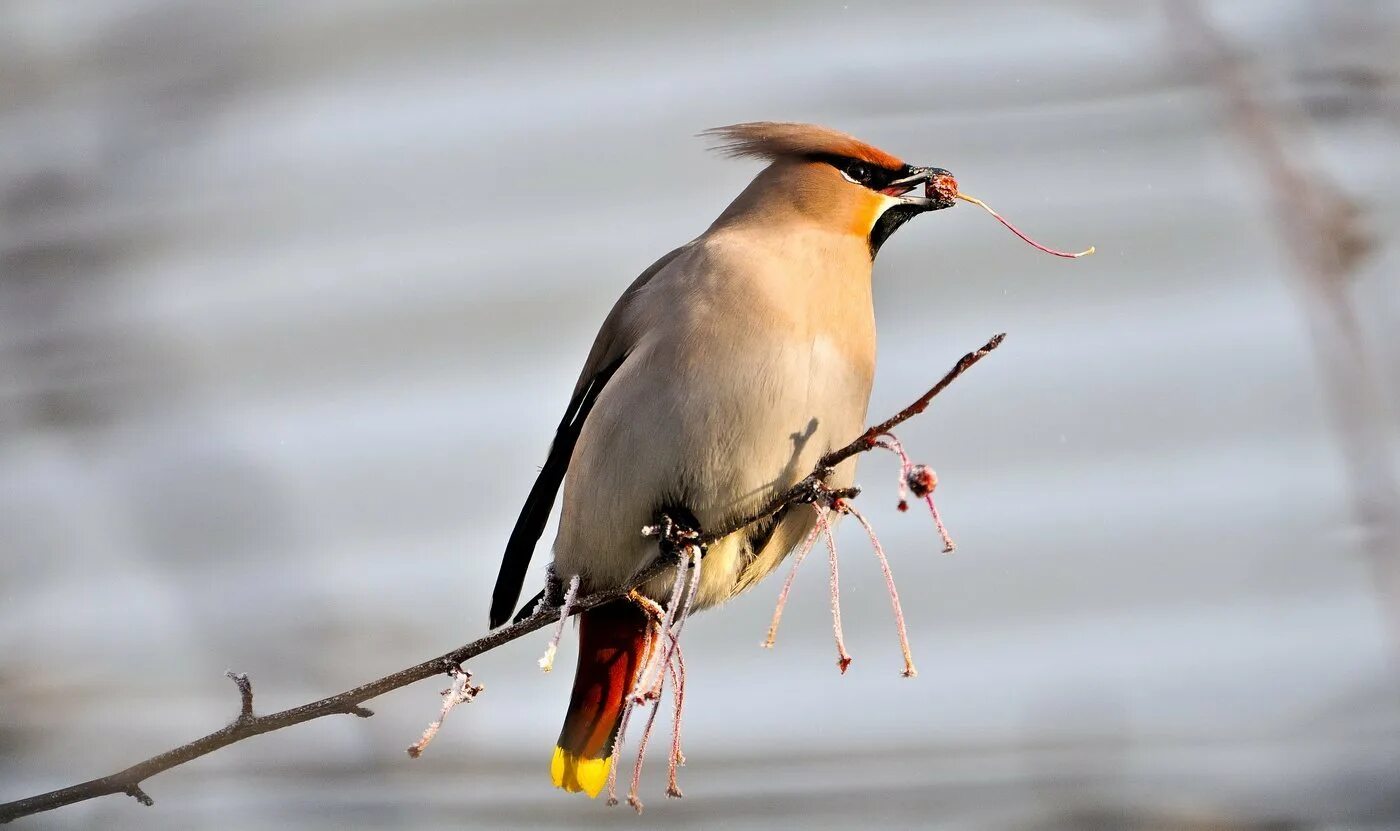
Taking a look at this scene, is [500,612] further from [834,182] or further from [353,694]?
[834,182]

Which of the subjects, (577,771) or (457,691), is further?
(577,771)

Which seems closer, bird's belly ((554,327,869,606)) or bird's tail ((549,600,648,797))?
bird's belly ((554,327,869,606))

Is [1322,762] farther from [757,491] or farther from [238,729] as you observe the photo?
[238,729]

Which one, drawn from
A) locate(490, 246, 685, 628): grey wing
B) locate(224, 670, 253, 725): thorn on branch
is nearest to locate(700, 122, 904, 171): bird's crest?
locate(490, 246, 685, 628): grey wing

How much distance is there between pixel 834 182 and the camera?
3.16 meters

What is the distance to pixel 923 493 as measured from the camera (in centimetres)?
206

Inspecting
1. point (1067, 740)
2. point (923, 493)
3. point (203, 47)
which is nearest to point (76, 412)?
point (203, 47)

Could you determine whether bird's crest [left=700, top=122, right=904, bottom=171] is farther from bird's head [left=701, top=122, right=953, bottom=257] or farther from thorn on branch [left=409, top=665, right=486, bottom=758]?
thorn on branch [left=409, top=665, right=486, bottom=758]

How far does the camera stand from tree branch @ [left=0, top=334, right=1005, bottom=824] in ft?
6.05

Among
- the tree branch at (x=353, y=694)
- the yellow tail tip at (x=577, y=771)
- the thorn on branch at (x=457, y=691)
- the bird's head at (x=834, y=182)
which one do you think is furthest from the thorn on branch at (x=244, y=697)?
the bird's head at (x=834, y=182)

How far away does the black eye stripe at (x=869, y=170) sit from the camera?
125 inches

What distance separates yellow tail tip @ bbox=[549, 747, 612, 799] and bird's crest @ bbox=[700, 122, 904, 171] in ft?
4.26

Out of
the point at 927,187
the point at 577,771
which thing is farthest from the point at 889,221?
the point at 577,771

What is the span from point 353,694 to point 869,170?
5.35 ft
